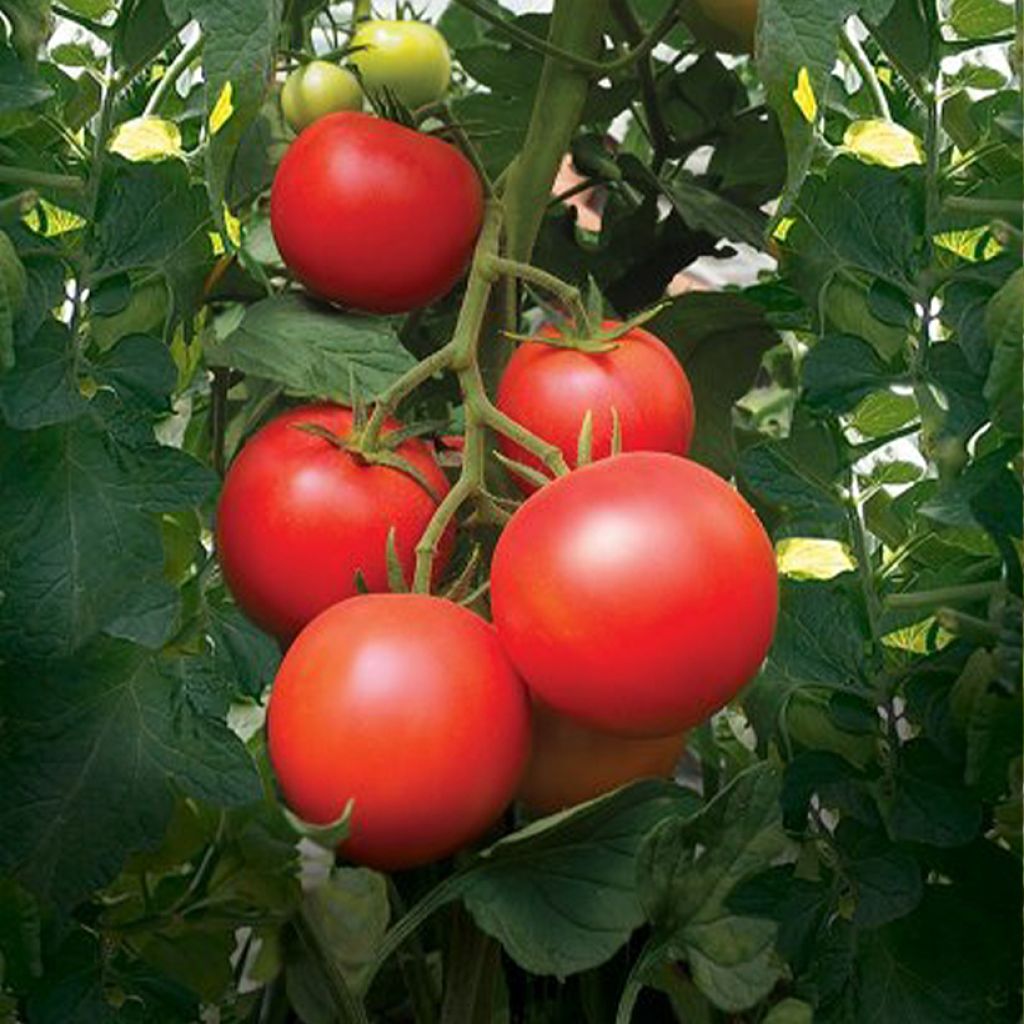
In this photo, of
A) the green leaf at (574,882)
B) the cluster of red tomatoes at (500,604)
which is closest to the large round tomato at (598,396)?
the cluster of red tomatoes at (500,604)

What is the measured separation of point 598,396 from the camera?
585 mm

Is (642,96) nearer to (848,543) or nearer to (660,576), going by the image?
(848,543)

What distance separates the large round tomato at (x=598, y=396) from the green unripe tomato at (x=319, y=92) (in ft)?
0.66

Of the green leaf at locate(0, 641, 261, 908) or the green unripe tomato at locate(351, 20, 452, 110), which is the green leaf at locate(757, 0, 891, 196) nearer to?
the green leaf at locate(0, 641, 261, 908)

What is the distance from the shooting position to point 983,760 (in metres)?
0.59

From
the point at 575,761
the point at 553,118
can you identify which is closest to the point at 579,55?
the point at 553,118

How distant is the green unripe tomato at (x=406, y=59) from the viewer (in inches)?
33.0

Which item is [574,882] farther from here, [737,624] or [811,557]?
[811,557]

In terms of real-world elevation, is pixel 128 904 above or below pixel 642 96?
below

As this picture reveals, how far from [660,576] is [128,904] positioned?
0.30m

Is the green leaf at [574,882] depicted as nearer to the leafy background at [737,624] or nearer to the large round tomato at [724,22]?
the leafy background at [737,624]

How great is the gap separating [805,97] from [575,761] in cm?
21

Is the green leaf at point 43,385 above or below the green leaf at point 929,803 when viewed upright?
above

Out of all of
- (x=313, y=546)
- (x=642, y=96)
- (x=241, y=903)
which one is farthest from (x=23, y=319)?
(x=642, y=96)
